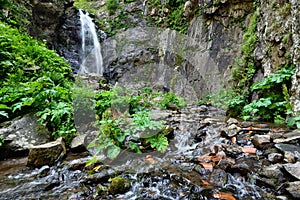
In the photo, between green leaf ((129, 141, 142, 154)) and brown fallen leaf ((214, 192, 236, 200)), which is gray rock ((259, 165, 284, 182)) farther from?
green leaf ((129, 141, 142, 154))

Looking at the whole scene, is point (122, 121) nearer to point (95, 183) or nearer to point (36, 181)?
point (95, 183)

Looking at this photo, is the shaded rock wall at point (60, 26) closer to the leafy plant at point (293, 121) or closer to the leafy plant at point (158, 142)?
the leafy plant at point (158, 142)

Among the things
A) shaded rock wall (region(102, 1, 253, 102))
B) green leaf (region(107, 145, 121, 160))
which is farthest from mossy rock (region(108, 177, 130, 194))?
shaded rock wall (region(102, 1, 253, 102))

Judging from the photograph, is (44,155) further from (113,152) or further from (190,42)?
(190,42)

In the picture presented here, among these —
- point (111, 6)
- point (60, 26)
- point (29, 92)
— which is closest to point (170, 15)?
point (111, 6)

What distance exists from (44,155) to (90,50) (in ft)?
44.5

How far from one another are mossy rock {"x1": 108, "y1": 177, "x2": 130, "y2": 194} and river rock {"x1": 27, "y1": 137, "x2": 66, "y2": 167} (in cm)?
105

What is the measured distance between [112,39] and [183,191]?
1603 cm

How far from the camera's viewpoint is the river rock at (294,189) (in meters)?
1.39

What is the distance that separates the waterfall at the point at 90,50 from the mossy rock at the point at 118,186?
12984 mm

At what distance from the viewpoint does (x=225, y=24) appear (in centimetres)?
834

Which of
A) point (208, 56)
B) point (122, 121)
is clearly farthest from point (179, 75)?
point (122, 121)

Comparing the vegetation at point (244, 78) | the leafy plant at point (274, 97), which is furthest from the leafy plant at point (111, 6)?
the leafy plant at point (274, 97)

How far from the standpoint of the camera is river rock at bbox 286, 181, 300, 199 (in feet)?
4.55
